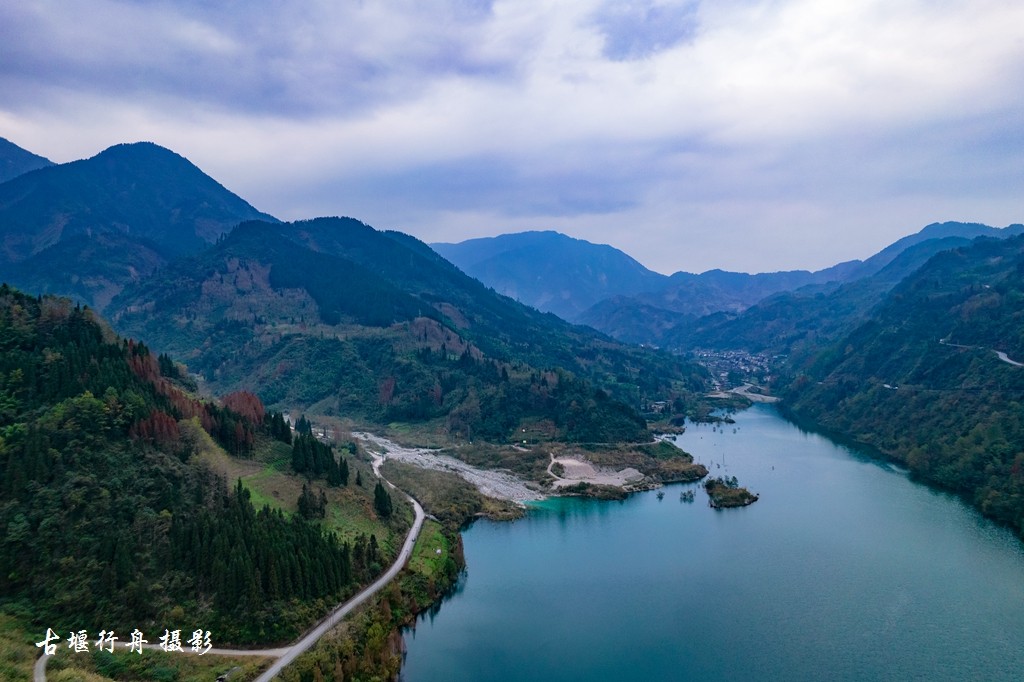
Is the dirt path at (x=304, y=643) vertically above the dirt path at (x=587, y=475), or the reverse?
the dirt path at (x=587, y=475)

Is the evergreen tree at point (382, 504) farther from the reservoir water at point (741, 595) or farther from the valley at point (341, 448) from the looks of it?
the reservoir water at point (741, 595)

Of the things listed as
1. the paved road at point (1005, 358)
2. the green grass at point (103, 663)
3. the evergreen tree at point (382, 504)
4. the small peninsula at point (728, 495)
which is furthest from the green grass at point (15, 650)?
the paved road at point (1005, 358)

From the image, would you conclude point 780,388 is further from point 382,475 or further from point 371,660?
point 371,660

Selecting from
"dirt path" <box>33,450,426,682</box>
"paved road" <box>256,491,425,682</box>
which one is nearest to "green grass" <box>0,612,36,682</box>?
"dirt path" <box>33,450,426,682</box>

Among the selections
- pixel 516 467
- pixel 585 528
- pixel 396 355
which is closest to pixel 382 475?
pixel 516 467

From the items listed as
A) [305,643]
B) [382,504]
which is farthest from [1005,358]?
[305,643]

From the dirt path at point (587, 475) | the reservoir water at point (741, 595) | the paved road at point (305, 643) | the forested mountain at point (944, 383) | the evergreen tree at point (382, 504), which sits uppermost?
the forested mountain at point (944, 383)
